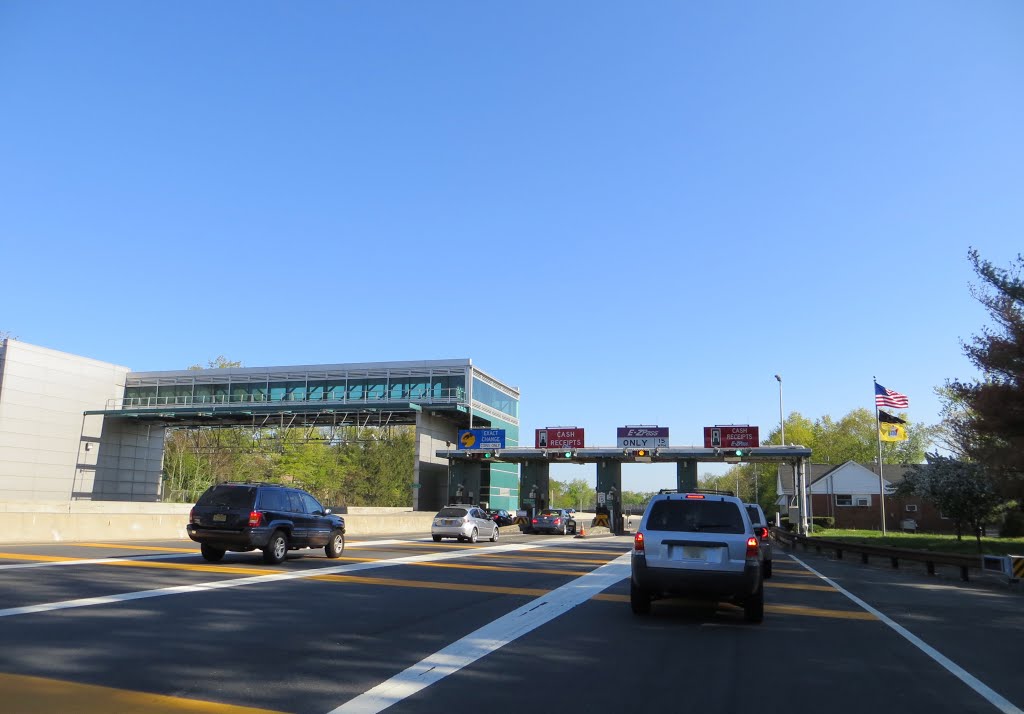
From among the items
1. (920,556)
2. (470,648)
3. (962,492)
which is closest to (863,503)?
(962,492)

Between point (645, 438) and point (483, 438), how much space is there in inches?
455

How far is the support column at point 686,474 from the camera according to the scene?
55.8 metres

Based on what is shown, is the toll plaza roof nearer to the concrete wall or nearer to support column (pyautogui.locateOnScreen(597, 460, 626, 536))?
support column (pyautogui.locateOnScreen(597, 460, 626, 536))

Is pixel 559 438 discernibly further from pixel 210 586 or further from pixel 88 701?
pixel 88 701

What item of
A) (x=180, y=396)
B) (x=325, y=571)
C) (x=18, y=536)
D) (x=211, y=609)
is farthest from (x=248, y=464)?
(x=211, y=609)

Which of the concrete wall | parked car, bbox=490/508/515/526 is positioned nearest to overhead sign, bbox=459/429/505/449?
parked car, bbox=490/508/515/526

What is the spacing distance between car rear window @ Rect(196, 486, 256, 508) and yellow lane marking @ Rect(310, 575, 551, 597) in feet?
10.3

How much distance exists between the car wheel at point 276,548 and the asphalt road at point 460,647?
232 centimetres

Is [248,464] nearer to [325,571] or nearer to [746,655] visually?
[325,571]

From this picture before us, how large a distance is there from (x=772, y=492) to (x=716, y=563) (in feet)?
351

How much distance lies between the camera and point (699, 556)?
32.4 ft

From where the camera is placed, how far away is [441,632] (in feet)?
28.8

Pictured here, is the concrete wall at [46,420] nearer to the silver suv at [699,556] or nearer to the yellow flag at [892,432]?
the silver suv at [699,556]

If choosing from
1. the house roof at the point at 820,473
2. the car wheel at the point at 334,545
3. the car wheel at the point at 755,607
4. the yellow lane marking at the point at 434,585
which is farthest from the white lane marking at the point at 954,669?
the house roof at the point at 820,473
